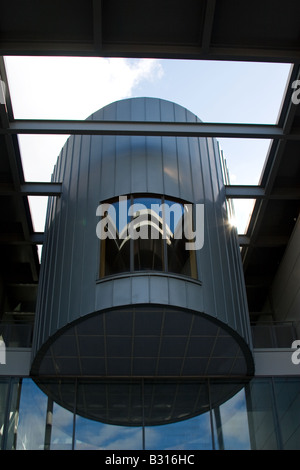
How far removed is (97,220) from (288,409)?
7001 mm

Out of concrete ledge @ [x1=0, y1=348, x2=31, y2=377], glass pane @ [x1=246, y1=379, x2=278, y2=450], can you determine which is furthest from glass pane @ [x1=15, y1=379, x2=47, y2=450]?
glass pane @ [x1=246, y1=379, x2=278, y2=450]

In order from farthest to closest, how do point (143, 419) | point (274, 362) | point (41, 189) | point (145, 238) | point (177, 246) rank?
point (41, 189)
point (274, 362)
point (177, 246)
point (145, 238)
point (143, 419)

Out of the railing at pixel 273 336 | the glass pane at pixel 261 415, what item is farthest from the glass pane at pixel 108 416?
the railing at pixel 273 336

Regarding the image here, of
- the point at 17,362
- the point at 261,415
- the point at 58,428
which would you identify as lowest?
→ the point at 58,428

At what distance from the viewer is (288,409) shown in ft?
49.8

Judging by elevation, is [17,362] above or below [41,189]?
below

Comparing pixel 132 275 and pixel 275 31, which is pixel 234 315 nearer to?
pixel 132 275

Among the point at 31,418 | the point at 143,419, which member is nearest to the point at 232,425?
the point at 143,419

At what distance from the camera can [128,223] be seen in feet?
49.8

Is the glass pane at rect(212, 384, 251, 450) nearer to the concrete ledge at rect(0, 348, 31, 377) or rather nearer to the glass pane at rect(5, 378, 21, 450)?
the glass pane at rect(5, 378, 21, 450)

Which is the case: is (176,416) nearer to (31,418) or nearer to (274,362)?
(274,362)

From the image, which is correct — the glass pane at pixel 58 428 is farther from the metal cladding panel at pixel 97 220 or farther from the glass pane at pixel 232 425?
the glass pane at pixel 232 425

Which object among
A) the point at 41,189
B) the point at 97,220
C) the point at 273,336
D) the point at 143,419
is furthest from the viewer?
the point at 41,189
